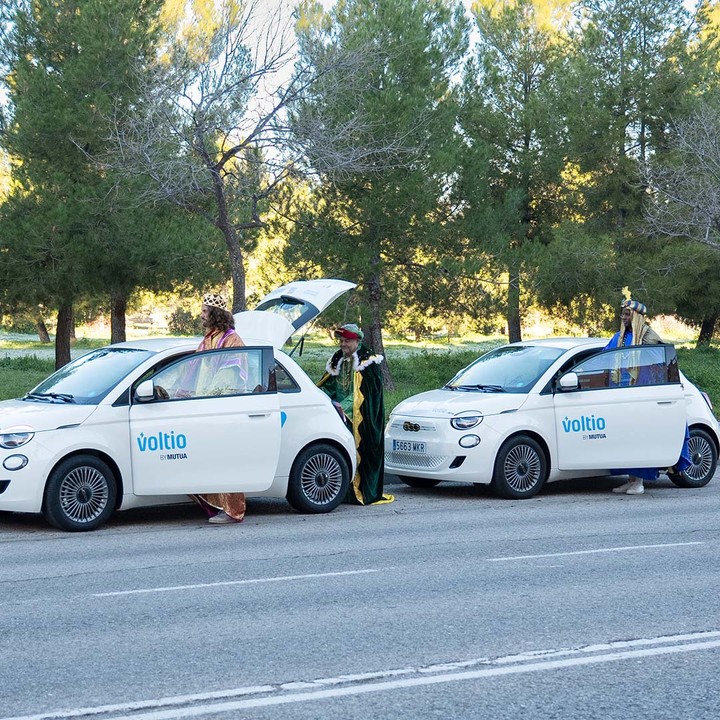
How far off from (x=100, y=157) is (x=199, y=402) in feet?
44.7

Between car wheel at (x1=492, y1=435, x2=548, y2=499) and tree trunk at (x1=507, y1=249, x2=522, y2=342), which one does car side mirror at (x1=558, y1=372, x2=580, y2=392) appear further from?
tree trunk at (x1=507, y1=249, x2=522, y2=342)

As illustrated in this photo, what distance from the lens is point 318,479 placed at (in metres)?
11.6

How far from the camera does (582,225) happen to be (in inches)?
1406

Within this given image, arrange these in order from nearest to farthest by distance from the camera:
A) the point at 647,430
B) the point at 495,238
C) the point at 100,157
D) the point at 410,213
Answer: the point at 647,430, the point at 100,157, the point at 410,213, the point at 495,238

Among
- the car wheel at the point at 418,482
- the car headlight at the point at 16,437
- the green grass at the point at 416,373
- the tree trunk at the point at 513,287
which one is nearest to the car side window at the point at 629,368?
the car wheel at the point at 418,482

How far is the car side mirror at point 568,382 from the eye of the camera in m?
12.8

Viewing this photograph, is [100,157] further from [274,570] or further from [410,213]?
[274,570]

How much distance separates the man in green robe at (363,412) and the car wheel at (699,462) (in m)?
3.75

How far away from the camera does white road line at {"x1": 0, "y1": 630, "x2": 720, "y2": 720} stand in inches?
200

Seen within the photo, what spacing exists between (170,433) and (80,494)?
950 millimetres

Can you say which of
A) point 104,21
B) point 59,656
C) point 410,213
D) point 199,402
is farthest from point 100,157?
point 59,656

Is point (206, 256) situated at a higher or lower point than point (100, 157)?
lower

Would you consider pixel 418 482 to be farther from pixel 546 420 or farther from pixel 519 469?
pixel 546 420

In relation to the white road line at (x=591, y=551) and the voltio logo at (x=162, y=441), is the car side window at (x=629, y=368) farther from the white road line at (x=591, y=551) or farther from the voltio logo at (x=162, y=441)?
the voltio logo at (x=162, y=441)
